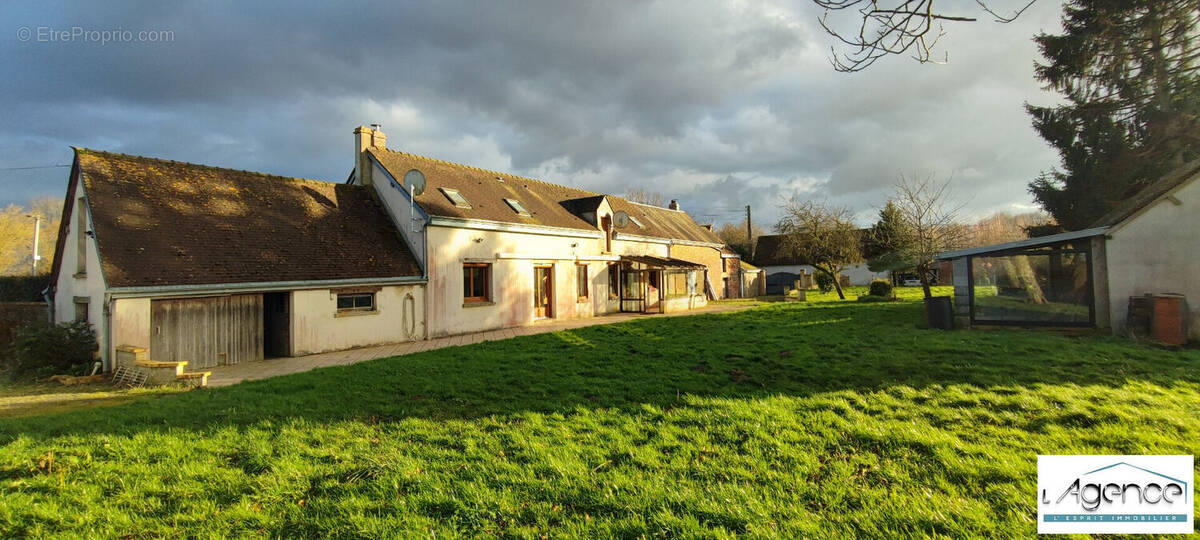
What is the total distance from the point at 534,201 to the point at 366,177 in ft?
23.3

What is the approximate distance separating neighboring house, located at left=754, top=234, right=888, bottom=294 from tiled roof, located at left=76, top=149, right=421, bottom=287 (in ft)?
107

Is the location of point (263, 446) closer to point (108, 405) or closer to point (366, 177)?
point (108, 405)

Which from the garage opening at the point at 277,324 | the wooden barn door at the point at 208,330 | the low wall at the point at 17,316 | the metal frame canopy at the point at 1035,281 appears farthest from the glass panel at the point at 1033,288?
the low wall at the point at 17,316

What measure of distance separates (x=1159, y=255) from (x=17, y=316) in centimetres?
3102

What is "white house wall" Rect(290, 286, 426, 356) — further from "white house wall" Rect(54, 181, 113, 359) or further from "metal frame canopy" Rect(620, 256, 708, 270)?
"metal frame canopy" Rect(620, 256, 708, 270)

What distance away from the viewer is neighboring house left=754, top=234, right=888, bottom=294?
4175cm

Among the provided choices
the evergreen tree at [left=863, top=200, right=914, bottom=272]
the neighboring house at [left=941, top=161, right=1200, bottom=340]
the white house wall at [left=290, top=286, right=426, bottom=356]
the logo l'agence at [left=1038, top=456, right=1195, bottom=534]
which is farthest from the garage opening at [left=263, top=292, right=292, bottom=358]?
the evergreen tree at [left=863, top=200, right=914, bottom=272]

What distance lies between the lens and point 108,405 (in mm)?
7410

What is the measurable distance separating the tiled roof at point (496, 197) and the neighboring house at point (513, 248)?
0.20 ft

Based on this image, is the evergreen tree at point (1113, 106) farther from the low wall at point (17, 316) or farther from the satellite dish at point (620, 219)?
the low wall at point (17, 316)

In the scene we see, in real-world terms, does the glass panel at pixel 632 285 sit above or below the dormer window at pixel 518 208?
below

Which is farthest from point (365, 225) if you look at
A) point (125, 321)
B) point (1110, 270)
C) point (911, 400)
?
point (1110, 270)

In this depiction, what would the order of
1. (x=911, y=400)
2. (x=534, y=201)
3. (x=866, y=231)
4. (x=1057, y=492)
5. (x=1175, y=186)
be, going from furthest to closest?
(x=866, y=231) < (x=534, y=201) < (x=1175, y=186) < (x=911, y=400) < (x=1057, y=492)

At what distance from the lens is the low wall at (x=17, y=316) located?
1365cm
